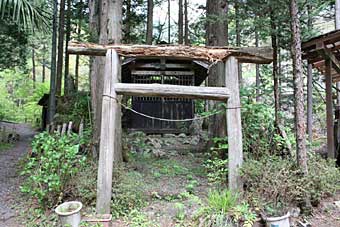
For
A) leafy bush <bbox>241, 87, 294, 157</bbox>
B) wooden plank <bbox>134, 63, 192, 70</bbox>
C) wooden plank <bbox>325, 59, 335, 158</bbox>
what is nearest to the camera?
leafy bush <bbox>241, 87, 294, 157</bbox>

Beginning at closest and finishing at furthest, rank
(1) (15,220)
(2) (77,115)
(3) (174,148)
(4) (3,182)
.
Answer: (1) (15,220) → (4) (3,182) → (3) (174,148) → (2) (77,115)

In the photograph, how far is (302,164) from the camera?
188 inches

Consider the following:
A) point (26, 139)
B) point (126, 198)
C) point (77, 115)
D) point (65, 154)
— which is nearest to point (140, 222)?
point (126, 198)

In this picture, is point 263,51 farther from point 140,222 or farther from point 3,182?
point 3,182

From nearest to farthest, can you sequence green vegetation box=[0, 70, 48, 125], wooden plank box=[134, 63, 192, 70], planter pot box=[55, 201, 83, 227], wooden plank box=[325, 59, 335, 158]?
planter pot box=[55, 201, 83, 227] < wooden plank box=[325, 59, 335, 158] < wooden plank box=[134, 63, 192, 70] < green vegetation box=[0, 70, 48, 125]

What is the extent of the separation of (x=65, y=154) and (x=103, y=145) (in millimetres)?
863

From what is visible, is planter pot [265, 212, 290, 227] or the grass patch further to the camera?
the grass patch

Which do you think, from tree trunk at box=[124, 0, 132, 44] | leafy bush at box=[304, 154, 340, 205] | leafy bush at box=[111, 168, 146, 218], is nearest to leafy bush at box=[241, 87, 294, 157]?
leafy bush at box=[304, 154, 340, 205]

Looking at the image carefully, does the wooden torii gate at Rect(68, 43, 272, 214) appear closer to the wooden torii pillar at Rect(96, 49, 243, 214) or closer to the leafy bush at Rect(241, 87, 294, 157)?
the wooden torii pillar at Rect(96, 49, 243, 214)

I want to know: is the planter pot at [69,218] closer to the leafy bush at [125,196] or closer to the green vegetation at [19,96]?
the leafy bush at [125,196]

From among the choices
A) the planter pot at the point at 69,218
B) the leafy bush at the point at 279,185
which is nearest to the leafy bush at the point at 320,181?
the leafy bush at the point at 279,185

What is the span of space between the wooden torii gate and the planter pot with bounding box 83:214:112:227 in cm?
18

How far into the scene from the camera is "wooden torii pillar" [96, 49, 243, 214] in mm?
4508

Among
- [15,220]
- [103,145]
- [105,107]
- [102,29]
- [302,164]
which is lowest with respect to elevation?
[15,220]
